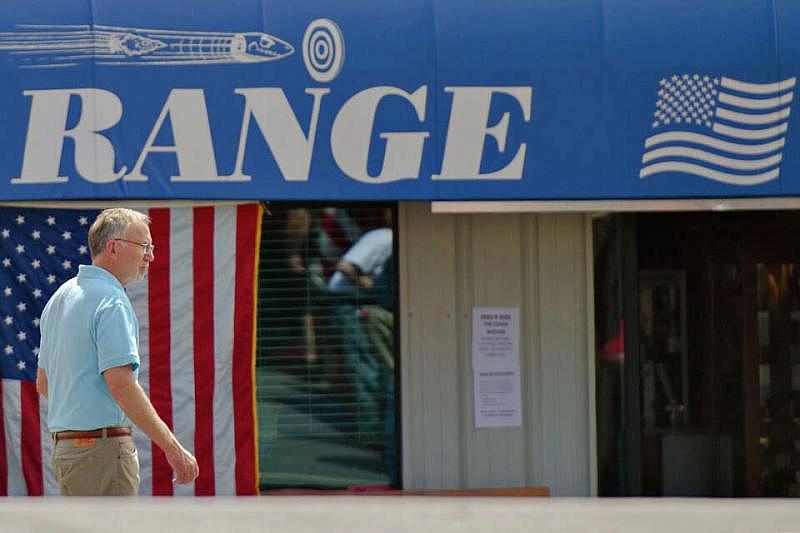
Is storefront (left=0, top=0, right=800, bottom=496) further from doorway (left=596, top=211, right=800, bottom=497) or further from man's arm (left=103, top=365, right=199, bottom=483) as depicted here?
man's arm (left=103, top=365, right=199, bottom=483)

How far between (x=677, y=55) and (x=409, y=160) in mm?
1876

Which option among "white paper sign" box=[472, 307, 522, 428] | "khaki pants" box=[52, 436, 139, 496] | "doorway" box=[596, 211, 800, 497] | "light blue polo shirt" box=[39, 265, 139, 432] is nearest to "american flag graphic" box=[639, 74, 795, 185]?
"doorway" box=[596, 211, 800, 497]

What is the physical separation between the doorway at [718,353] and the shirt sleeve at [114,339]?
5.11 m

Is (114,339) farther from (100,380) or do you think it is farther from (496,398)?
(496,398)

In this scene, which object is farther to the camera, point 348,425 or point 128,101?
point 348,425

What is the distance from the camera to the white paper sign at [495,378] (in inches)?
356

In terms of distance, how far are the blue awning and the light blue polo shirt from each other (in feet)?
9.62

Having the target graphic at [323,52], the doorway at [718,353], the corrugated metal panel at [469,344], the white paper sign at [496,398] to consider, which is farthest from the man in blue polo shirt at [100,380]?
the doorway at [718,353]

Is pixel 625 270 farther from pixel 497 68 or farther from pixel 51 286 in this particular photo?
pixel 51 286

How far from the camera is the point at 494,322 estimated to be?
357 inches

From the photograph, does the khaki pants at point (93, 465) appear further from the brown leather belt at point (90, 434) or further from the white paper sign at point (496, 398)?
the white paper sign at point (496, 398)

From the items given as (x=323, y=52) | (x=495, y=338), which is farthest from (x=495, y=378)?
(x=323, y=52)

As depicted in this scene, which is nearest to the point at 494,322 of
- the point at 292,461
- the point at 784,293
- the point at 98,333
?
the point at 292,461

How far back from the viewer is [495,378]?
9.04m
